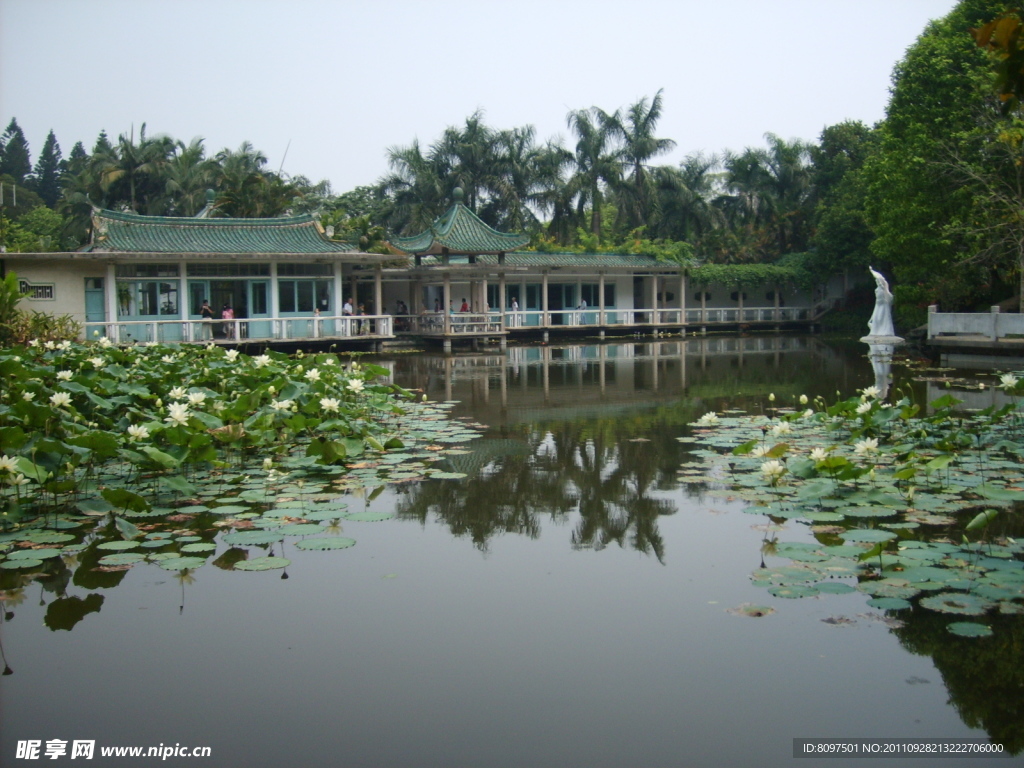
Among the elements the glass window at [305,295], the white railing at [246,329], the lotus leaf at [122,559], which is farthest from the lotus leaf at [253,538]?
the glass window at [305,295]

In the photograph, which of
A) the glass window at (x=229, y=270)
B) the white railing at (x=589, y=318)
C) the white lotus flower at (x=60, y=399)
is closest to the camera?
the white lotus flower at (x=60, y=399)

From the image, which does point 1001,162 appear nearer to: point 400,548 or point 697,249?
point 697,249

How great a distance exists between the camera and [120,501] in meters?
5.42

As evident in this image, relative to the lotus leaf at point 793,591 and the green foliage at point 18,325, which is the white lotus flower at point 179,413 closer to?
the lotus leaf at point 793,591

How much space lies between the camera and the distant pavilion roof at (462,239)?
27938mm

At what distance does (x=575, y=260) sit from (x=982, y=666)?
3041 centimetres

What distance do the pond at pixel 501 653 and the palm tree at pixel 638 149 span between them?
33.7 metres

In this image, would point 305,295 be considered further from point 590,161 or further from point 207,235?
point 590,161

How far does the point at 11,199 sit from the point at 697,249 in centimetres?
3594

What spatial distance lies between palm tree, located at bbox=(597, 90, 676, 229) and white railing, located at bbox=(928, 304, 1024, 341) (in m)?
18.4

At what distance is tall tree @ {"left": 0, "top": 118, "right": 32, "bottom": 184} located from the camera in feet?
192

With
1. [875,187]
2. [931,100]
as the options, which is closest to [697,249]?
[875,187]

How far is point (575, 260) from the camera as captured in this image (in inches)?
1320

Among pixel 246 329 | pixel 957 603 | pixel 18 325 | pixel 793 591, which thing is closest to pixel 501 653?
pixel 793 591
